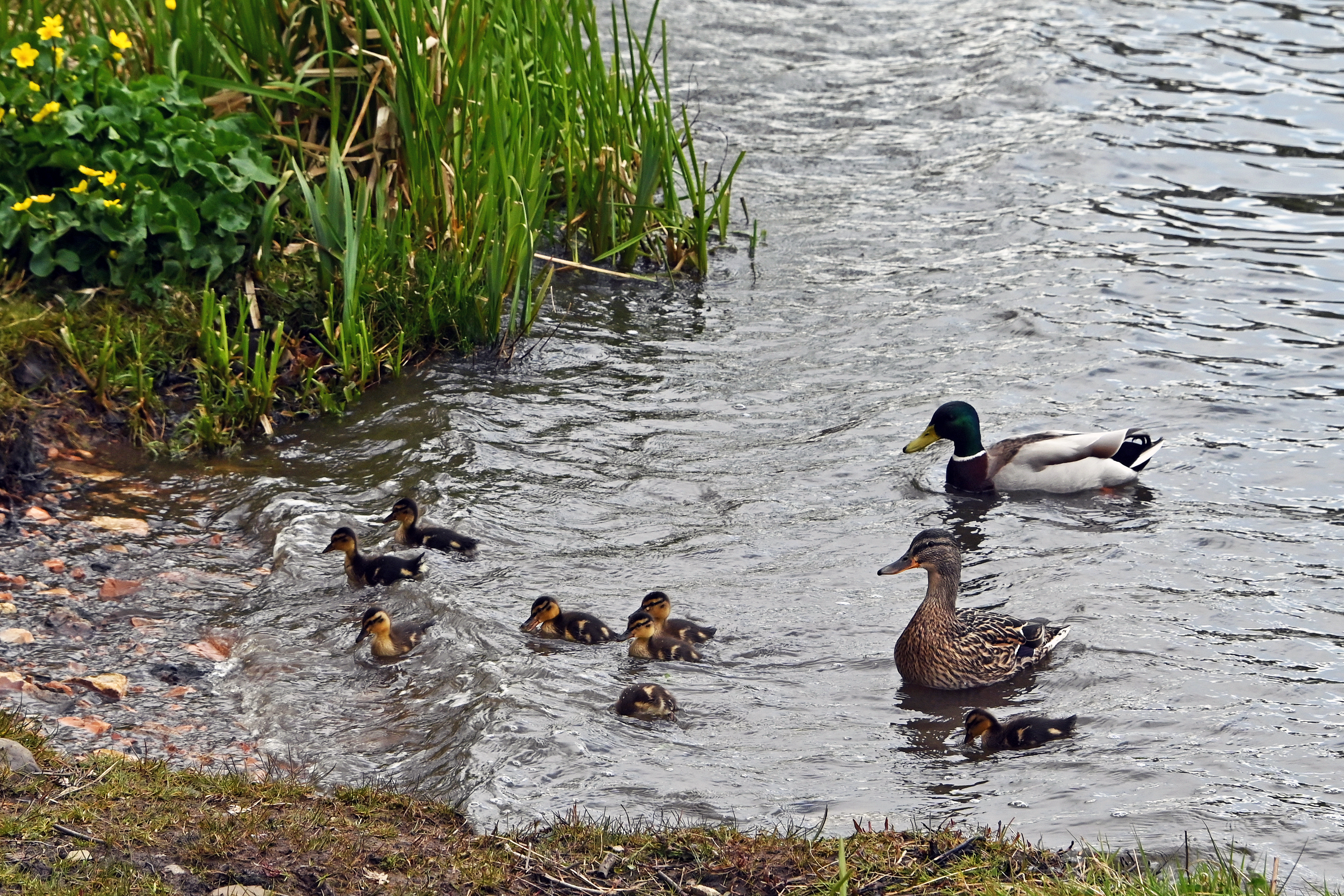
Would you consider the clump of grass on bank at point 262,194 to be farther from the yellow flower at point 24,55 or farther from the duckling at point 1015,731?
the duckling at point 1015,731

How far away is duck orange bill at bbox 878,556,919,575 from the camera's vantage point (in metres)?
6.54

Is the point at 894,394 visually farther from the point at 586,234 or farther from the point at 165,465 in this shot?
the point at 165,465

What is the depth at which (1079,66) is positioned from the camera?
15.5 meters

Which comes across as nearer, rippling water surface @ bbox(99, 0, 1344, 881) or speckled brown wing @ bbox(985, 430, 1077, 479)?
rippling water surface @ bbox(99, 0, 1344, 881)

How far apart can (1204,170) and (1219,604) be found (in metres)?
7.54

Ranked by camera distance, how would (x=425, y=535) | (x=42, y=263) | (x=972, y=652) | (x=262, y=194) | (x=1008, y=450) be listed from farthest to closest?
(x=1008, y=450), (x=262, y=194), (x=42, y=263), (x=425, y=535), (x=972, y=652)

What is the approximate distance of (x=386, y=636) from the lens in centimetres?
607

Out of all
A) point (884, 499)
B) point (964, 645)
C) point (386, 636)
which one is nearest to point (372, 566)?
point (386, 636)

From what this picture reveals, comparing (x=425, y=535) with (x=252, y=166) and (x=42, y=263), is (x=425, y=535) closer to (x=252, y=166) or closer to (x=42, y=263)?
(x=252, y=166)

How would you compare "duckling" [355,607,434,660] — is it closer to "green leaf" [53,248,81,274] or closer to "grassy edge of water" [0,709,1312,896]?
"grassy edge of water" [0,709,1312,896]

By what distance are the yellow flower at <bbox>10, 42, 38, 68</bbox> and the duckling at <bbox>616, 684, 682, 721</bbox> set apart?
490cm

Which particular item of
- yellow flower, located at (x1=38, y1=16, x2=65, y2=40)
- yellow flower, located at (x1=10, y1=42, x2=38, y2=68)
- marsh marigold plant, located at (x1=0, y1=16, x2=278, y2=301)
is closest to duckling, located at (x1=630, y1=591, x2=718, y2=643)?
marsh marigold plant, located at (x1=0, y1=16, x2=278, y2=301)

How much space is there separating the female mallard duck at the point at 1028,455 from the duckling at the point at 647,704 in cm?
346

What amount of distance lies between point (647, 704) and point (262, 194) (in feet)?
14.4
